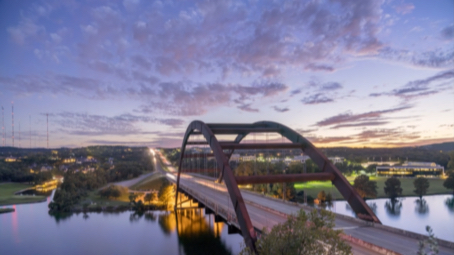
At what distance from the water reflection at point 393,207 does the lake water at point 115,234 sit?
23859mm

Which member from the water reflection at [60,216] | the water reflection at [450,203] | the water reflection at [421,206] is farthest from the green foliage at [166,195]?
the water reflection at [450,203]

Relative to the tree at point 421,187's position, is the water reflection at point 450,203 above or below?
below

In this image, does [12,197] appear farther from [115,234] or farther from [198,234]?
[198,234]

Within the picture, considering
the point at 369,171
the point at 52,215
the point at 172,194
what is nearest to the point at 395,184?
the point at 369,171

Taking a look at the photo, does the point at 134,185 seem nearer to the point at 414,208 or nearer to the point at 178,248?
the point at 178,248

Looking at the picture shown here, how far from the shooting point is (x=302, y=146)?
2023 centimetres

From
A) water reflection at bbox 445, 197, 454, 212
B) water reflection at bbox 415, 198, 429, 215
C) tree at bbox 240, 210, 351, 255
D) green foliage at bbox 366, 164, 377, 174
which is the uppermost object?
tree at bbox 240, 210, 351, 255

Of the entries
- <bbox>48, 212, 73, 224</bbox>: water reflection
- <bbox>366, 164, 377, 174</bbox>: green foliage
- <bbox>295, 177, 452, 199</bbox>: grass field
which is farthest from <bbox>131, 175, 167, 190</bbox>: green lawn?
<bbox>366, 164, 377, 174</bbox>: green foliage

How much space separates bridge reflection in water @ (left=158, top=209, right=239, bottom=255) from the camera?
25.8 metres

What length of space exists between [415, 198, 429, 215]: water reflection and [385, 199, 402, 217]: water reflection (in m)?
2.26

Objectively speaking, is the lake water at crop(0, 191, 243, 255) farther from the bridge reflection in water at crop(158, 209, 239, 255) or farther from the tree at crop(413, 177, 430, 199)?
the tree at crop(413, 177, 430, 199)

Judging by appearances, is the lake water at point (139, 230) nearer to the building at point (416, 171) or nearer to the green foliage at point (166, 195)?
the green foliage at point (166, 195)

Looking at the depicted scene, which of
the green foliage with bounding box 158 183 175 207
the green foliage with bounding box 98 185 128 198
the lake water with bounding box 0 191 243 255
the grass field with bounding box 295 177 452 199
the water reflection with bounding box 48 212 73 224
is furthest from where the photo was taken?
the grass field with bounding box 295 177 452 199

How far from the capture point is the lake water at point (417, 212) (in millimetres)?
33094
